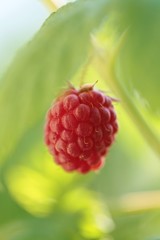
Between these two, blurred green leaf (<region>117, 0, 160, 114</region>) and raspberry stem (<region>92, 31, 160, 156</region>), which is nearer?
blurred green leaf (<region>117, 0, 160, 114</region>)

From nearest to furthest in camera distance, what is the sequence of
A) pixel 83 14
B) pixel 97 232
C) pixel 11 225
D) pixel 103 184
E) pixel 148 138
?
pixel 83 14 < pixel 148 138 < pixel 97 232 < pixel 11 225 < pixel 103 184

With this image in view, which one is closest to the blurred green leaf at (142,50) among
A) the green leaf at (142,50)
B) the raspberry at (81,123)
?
the green leaf at (142,50)

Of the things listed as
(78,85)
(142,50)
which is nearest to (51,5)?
(78,85)

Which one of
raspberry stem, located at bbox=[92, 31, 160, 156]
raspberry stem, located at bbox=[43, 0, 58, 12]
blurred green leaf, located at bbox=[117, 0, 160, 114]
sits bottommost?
blurred green leaf, located at bbox=[117, 0, 160, 114]

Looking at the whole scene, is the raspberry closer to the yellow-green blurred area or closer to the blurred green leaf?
the yellow-green blurred area

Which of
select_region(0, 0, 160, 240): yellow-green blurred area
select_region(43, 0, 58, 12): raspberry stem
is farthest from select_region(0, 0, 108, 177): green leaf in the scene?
select_region(43, 0, 58, 12): raspberry stem

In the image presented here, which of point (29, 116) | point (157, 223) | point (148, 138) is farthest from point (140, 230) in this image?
point (29, 116)

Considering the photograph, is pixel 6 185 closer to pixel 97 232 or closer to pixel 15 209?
pixel 15 209

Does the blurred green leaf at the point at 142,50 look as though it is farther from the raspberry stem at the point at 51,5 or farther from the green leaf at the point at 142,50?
the raspberry stem at the point at 51,5
